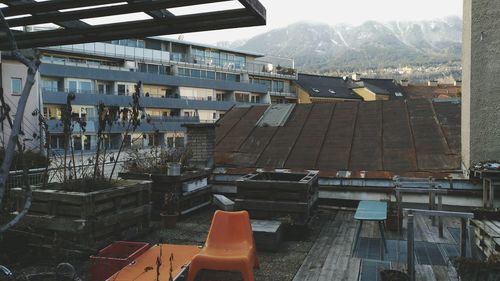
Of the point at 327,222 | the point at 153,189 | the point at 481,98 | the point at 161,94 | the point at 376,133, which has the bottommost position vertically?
the point at 327,222

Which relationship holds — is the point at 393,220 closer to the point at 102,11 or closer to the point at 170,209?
the point at 170,209

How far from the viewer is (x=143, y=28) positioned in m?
3.32

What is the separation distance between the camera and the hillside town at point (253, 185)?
335 centimetres

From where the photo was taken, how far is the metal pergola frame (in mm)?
2754

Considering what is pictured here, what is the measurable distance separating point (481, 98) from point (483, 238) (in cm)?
430

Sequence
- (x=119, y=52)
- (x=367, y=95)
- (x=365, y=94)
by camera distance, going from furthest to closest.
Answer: (x=365, y=94)
(x=367, y=95)
(x=119, y=52)

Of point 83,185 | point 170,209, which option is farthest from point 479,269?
point 170,209

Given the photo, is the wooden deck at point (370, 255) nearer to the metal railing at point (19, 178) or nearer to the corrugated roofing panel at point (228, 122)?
the metal railing at point (19, 178)

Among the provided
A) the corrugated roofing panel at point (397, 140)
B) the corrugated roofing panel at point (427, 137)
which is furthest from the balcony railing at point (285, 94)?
the corrugated roofing panel at point (427, 137)

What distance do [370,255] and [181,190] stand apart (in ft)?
13.3

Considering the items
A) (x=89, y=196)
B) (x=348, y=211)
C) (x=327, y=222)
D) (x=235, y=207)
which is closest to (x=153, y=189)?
(x=235, y=207)

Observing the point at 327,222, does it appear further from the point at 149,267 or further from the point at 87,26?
the point at 87,26

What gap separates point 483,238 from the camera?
177 inches

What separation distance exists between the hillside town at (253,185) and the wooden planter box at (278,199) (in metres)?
0.02
